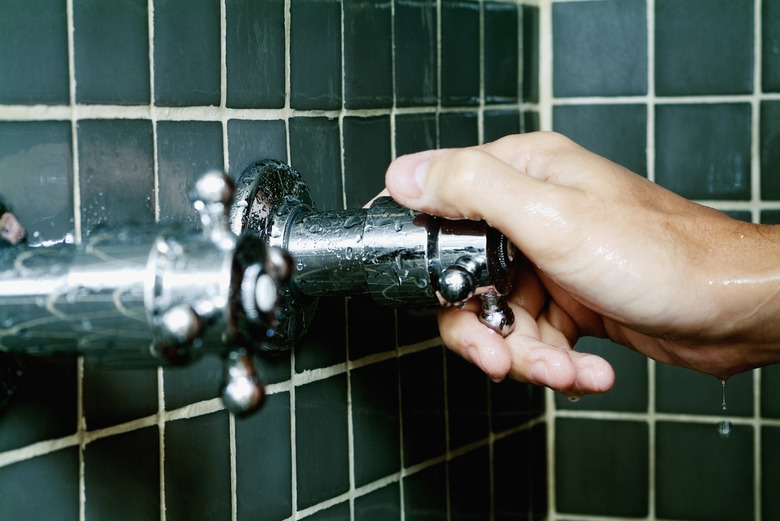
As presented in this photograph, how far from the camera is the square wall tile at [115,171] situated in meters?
0.50

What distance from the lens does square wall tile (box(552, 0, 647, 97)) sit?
3.15 ft

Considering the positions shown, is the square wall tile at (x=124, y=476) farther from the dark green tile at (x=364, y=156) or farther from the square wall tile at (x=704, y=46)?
the square wall tile at (x=704, y=46)

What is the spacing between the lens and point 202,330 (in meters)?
0.34

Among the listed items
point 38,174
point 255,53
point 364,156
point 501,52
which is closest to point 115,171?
point 38,174

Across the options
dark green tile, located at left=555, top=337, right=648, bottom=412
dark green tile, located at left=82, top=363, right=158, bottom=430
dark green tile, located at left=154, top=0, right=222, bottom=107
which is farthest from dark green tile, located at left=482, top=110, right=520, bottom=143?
dark green tile, located at left=82, top=363, right=158, bottom=430

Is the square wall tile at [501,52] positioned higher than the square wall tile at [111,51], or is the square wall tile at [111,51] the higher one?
the square wall tile at [501,52]

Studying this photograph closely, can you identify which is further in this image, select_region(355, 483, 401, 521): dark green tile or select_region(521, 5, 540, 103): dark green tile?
select_region(521, 5, 540, 103): dark green tile

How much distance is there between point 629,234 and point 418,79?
302mm

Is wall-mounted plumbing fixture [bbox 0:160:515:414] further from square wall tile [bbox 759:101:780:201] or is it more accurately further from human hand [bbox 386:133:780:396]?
square wall tile [bbox 759:101:780:201]

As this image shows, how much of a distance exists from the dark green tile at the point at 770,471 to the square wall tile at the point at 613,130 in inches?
13.9

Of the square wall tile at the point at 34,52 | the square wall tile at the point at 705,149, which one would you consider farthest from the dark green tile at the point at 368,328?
the square wall tile at the point at 705,149

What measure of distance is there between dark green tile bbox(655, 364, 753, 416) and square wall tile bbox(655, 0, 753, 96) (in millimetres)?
340

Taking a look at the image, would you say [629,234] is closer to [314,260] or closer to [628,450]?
[314,260]

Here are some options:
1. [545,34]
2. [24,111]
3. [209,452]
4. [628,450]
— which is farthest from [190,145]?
[628,450]
